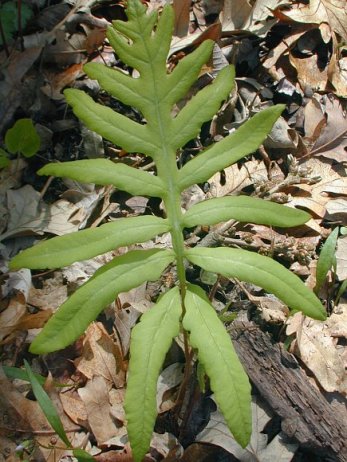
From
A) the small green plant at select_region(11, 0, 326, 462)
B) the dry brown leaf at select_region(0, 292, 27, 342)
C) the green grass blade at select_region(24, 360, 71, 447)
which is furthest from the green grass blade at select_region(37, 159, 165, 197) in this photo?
the dry brown leaf at select_region(0, 292, 27, 342)

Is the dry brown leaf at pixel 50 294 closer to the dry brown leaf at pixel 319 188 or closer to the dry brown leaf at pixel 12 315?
the dry brown leaf at pixel 12 315

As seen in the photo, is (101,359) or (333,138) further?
(333,138)

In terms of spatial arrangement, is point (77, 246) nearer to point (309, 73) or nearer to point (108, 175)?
point (108, 175)

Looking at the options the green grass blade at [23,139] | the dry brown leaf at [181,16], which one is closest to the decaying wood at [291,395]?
the green grass blade at [23,139]

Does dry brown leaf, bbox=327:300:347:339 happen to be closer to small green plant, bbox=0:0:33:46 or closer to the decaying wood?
the decaying wood

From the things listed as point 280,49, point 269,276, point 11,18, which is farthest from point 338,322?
point 11,18
